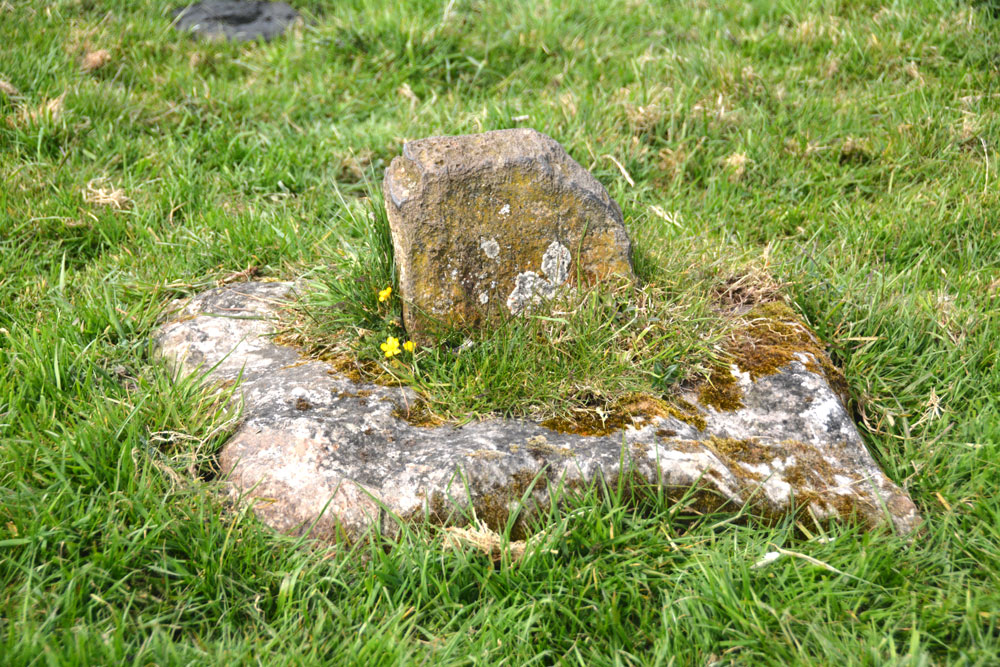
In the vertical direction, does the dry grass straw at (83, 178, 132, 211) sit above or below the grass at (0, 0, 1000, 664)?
below

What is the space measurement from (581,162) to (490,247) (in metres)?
1.74

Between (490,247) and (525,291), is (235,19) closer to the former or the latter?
(490,247)

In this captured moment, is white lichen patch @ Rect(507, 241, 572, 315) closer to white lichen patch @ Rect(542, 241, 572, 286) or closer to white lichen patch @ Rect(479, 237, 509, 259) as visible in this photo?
white lichen patch @ Rect(542, 241, 572, 286)

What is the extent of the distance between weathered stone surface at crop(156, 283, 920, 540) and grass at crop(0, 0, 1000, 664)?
113 mm

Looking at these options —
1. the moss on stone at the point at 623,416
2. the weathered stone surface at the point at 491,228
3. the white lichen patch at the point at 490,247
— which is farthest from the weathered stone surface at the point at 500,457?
the white lichen patch at the point at 490,247

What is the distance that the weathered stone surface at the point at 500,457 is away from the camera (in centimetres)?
246

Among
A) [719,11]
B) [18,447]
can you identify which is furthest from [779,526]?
[719,11]

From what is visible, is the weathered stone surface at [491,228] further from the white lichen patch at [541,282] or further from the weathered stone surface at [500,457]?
the weathered stone surface at [500,457]

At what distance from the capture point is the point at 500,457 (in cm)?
254

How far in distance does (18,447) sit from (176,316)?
0.97 metres

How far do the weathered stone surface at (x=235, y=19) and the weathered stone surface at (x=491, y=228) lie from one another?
3.53m

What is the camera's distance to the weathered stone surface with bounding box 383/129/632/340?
2881 millimetres

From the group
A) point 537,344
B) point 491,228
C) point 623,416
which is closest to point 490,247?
point 491,228

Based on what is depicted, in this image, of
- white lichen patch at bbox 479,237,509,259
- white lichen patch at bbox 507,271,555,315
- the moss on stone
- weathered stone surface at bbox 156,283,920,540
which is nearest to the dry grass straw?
weathered stone surface at bbox 156,283,920,540
